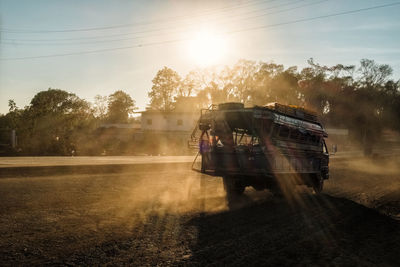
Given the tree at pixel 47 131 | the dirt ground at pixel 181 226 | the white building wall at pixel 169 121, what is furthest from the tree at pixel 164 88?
the dirt ground at pixel 181 226

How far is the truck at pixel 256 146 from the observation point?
9547 millimetres

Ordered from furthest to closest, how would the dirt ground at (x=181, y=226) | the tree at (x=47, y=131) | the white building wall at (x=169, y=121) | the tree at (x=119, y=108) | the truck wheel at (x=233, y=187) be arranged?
the tree at (x=119, y=108) → the white building wall at (x=169, y=121) → the tree at (x=47, y=131) → the truck wheel at (x=233, y=187) → the dirt ground at (x=181, y=226)

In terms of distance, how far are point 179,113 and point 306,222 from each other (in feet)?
159

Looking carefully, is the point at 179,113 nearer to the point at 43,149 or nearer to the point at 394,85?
the point at 43,149

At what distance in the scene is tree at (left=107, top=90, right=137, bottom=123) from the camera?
88000 mm

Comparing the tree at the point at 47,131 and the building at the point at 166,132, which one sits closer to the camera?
the tree at the point at 47,131

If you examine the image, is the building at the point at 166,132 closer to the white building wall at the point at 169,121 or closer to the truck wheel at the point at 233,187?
the white building wall at the point at 169,121

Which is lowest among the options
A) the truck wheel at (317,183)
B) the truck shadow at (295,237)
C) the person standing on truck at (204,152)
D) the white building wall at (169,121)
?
the truck shadow at (295,237)

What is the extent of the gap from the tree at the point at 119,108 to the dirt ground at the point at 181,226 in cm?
7820

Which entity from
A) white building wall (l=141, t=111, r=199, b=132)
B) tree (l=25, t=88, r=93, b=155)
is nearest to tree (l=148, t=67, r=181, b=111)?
white building wall (l=141, t=111, r=199, b=132)

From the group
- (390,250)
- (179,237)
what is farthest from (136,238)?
(390,250)

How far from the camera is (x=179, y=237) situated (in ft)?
20.3

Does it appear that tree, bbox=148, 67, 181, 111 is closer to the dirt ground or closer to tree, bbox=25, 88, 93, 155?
tree, bbox=25, 88, 93, 155

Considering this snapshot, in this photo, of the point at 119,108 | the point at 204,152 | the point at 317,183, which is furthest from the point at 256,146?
the point at 119,108
